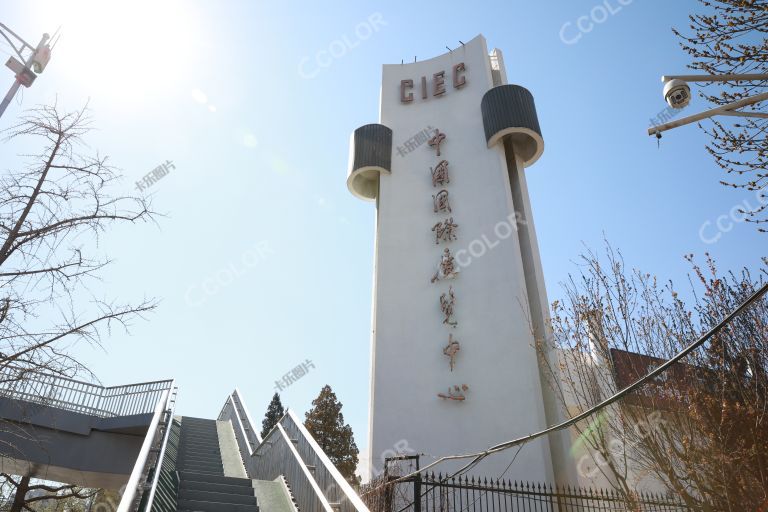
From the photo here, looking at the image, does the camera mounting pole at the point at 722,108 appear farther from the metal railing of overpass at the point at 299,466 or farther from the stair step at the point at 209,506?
the stair step at the point at 209,506

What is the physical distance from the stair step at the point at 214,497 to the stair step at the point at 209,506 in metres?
0.20

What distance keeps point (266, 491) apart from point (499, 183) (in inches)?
507

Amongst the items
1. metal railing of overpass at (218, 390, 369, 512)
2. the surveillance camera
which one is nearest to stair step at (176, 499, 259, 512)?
metal railing of overpass at (218, 390, 369, 512)

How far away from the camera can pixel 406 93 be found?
22406mm

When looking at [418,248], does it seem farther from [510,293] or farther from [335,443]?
[335,443]

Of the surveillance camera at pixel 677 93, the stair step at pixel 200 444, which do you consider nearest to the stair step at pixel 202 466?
the stair step at pixel 200 444

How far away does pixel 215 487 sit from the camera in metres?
7.59

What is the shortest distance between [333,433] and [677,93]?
27.9 meters

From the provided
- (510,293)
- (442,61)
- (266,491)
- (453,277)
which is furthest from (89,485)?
(442,61)

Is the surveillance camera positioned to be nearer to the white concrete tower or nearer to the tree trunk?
the white concrete tower

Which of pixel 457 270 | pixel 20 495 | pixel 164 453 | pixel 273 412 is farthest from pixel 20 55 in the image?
pixel 273 412

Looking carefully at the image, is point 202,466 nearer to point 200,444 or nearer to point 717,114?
point 200,444

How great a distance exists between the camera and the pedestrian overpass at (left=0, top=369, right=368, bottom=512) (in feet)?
20.2

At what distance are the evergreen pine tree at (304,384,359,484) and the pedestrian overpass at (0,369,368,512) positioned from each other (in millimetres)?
11519
